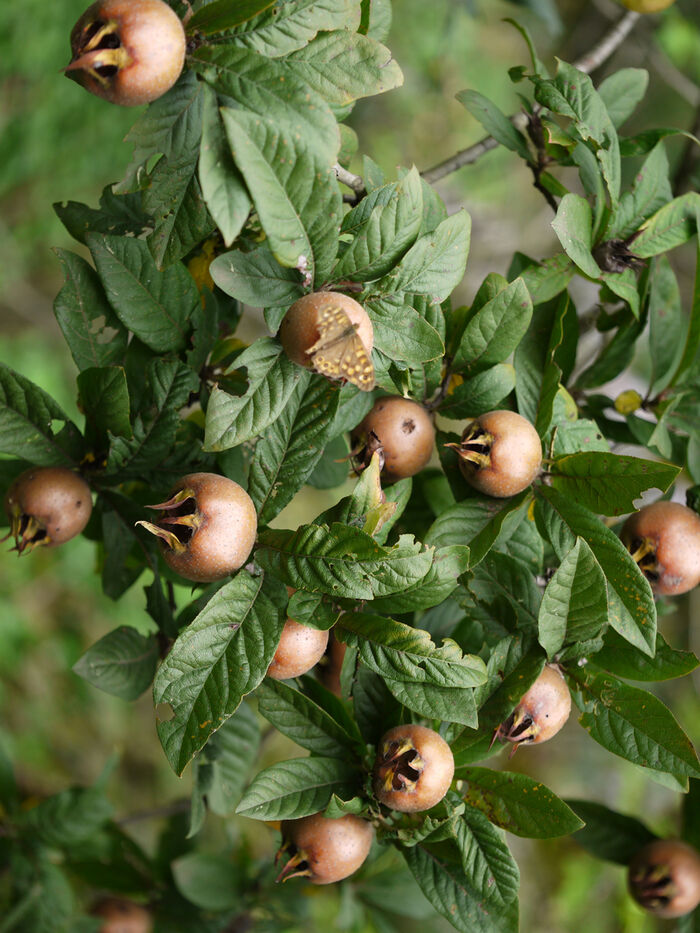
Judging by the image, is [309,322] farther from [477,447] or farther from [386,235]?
[477,447]

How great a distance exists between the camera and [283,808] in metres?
0.75

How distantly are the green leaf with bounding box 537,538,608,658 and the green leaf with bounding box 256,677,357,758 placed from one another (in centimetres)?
23

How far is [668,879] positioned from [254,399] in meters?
0.93

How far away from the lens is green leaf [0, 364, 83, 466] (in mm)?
822

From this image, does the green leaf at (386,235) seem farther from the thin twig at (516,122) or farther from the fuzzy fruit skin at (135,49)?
the thin twig at (516,122)

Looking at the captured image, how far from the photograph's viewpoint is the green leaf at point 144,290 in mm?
800

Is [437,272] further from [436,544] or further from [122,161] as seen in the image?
[122,161]

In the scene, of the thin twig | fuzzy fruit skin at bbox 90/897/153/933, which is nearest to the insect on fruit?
the thin twig

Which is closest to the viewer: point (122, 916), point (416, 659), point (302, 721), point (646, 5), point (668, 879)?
point (416, 659)

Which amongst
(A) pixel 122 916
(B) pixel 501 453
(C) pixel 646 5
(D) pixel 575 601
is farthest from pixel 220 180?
(A) pixel 122 916

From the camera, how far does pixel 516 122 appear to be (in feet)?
3.68

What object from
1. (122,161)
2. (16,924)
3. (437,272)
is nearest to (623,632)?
(437,272)

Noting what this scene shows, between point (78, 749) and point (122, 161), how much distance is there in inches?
88.7

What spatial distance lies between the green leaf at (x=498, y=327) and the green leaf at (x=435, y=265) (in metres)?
0.07
